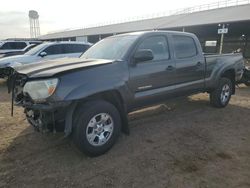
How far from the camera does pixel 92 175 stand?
3590mm

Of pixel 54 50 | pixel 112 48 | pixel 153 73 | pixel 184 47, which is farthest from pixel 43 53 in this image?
pixel 153 73

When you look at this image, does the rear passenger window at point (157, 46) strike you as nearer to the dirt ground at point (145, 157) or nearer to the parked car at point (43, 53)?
the dirt ground at point (145, 157)

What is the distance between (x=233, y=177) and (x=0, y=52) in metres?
14.9

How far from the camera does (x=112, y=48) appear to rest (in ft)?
16.3

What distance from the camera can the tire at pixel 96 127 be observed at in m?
3.84

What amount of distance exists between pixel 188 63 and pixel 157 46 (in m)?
0.93

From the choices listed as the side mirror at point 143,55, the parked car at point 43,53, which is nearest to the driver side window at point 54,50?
the parked car at point 43,53

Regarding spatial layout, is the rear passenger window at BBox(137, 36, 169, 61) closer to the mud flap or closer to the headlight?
the mud flap

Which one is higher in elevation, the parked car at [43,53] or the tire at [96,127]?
the parked car at [43,53]

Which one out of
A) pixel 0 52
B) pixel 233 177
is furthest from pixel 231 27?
pixel 233 177

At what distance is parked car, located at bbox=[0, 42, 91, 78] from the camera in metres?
10.4

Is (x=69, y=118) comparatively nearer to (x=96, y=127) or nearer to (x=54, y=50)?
(x=96, y=127)

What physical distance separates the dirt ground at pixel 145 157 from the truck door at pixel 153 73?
0.82 m

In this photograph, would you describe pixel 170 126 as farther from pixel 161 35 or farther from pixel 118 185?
pixel 118 185
